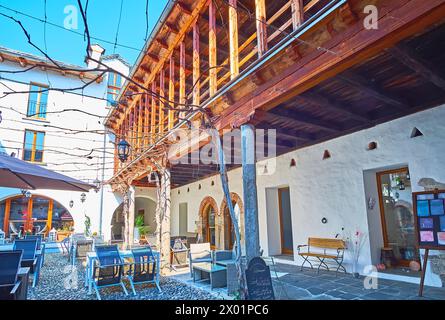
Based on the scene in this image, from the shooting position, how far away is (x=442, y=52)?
3400 millimetres

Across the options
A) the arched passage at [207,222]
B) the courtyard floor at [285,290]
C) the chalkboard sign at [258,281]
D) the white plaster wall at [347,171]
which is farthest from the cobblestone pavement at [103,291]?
the arched passage at [207,222]

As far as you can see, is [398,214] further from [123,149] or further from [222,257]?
[123,149]

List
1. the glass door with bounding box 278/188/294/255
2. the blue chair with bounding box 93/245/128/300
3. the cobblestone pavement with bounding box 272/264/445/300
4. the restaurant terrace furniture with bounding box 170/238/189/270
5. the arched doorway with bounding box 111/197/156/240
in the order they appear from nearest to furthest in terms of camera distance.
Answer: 1. the cobblestone pavement with bounding box 272/264/445/300
2. the blue chair with bounding box 93/245/128/300
3. the restaurant terrace furniture with bounding box 170/238/189/270
4. the glass door with bounding box 278/188/294/255
5. the arched doorway with bounding box 111/197/156/240

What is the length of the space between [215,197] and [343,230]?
198 inches

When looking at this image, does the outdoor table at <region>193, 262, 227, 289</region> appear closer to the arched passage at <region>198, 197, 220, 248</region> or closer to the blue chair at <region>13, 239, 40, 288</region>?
the blue chair at <region>13, 239, 40, 288</region>

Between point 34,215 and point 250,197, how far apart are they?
12703 mm

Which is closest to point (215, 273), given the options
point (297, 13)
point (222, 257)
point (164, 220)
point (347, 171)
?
point (222, 257)

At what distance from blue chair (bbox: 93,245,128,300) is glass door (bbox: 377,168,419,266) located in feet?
16.0

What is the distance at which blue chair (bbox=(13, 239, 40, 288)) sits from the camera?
17.0 feet

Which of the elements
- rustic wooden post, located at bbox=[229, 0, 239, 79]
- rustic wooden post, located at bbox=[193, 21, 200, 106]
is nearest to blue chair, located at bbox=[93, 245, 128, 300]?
rustic wooden post, located at bbox=[193, 21, 200, 106]

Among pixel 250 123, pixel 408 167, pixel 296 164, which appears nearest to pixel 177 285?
pixel 250 123

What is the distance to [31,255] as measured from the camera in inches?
221

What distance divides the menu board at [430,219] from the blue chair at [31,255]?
641 centimetres
